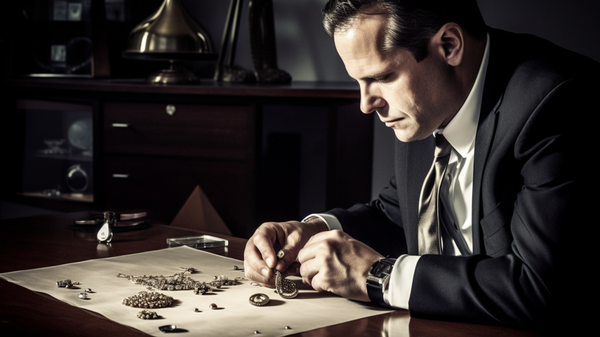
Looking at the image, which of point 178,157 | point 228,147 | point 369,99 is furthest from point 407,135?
point 178,157

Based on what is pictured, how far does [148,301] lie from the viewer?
124 centimetres

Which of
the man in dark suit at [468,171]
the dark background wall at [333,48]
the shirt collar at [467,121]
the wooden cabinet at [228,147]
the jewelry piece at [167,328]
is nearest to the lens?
the jewelry piece at [167,328]

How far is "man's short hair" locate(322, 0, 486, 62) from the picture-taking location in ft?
4.83


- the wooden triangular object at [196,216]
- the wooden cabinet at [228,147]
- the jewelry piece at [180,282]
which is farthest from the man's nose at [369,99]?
the wooden cabinet at [228,147]

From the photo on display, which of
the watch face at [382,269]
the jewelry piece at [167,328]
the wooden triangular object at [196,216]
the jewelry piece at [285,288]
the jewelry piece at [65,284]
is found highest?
the watch face at [382,269]

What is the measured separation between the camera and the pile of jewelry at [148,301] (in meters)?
1.24

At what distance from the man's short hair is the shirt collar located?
120 millimetres

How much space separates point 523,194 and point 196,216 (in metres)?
1.68

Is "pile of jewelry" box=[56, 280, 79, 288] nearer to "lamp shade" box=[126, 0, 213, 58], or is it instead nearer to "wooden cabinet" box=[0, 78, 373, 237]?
"wooden cabinet" box=[0, 78, 373, 237]

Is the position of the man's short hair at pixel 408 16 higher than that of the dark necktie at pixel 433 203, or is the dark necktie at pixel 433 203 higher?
the man's short hair at pixel 408 16

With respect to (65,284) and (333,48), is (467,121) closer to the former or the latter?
(65,284)

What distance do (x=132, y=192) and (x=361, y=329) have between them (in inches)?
101

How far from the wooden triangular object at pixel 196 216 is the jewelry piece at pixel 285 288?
4.26ft

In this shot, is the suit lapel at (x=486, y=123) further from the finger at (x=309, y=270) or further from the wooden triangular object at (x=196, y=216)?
the wooden triangular object at (x=196, y=216)
